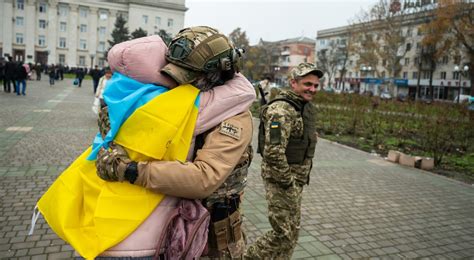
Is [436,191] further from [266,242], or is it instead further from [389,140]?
[389,140]

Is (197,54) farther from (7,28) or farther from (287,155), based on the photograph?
(7,28)

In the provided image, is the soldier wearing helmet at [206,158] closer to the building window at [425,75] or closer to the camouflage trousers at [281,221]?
the camouflage trousers at [281,221]

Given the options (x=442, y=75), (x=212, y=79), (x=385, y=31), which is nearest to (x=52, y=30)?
(x=385, y=31)

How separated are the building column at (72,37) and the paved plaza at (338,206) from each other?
7551 cm

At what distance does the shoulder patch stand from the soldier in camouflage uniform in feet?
4.28

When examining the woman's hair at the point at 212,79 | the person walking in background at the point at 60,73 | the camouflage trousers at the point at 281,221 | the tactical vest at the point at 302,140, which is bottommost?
the camouflage trousers at the point at 281,221

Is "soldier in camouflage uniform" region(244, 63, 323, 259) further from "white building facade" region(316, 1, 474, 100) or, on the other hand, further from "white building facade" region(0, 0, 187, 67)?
"white building facade" region(0, 0, 187, 67)

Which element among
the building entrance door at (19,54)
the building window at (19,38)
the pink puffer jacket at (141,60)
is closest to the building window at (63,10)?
the building window at (19,38)

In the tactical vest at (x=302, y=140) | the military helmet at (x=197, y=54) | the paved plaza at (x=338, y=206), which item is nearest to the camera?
the military helmet at (x=197, y=54)

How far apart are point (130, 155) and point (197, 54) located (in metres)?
0.57

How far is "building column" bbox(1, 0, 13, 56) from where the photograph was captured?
72.8 m

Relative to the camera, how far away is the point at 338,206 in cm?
588

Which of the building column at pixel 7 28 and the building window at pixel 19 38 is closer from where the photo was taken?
the building column at pixel 7 28

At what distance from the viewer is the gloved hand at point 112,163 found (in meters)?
1.63
